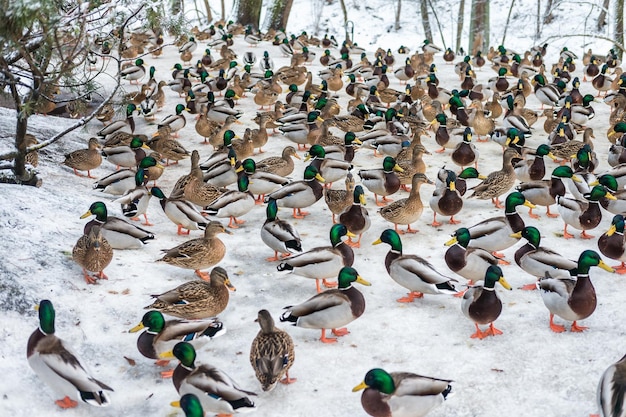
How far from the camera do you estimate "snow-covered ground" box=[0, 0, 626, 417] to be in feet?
16.4

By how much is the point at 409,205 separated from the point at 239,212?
193 cm

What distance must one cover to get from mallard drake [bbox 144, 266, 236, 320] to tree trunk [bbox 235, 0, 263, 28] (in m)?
19.6

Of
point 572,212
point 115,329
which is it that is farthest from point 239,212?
point 572,212

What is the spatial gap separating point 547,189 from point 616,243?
5.72ft

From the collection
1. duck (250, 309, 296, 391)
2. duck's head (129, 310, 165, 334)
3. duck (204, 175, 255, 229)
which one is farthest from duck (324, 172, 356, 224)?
duck's head (129, 310, 165, 334)

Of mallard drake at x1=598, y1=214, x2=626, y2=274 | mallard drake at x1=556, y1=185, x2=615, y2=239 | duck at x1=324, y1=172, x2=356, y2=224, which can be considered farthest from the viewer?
duck at x1=324, y1=172, x2=356, y2=224

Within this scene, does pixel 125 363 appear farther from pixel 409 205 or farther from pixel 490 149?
pixel 490 149

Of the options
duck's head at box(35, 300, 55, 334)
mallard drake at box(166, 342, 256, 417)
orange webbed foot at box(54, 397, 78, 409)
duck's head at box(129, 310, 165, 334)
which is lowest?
orange webbed foot at box(54, 397, 78, 409)

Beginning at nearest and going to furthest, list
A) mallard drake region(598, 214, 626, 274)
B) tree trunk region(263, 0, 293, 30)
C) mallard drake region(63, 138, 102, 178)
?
mallard drake region(598, 214, 626, 274) < mallard drake region(63, 138, 102, 178) < tree trunk region(263, 0, 293, 30)

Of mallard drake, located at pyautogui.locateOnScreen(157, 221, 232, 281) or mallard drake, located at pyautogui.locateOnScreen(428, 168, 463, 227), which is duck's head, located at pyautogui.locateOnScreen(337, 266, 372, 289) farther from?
mallard drake, located at pyautogui.locateOnScreen(428, 168, 463, 227)

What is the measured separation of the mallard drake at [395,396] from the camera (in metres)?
4.53

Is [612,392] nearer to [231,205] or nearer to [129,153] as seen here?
[231,205]

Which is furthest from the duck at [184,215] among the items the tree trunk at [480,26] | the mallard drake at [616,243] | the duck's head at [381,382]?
the tree trunk at [480,26]

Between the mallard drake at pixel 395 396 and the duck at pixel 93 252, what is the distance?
9.58 ft
